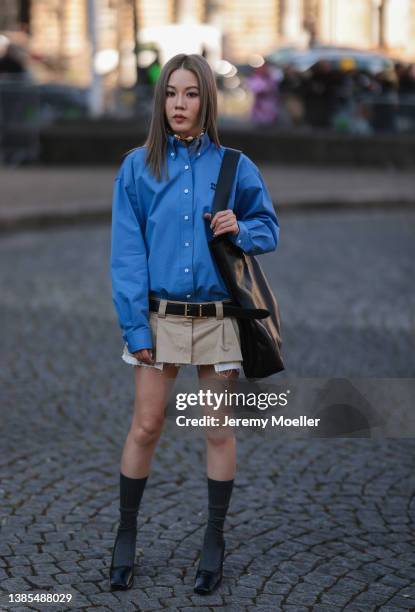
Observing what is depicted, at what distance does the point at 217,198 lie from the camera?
385 centimetres

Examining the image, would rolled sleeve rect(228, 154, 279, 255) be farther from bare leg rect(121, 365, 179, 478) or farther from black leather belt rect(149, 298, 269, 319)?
bare leg rect(121, 365, 179, 478)

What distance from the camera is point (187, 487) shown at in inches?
201

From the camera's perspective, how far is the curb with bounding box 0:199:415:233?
13.5 meters

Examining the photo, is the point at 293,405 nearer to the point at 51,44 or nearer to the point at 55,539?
the point at 55,539

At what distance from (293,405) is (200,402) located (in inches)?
11.1

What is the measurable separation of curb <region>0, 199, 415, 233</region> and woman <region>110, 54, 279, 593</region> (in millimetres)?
9448

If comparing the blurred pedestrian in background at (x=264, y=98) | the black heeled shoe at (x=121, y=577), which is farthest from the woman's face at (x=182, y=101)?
the blurred pedestrian in background at (x=264, y=98)

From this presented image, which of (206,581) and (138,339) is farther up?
(138,339)

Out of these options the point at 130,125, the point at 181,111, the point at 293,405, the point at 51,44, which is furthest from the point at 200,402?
the point at 51,44

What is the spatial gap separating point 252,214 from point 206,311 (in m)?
0.34

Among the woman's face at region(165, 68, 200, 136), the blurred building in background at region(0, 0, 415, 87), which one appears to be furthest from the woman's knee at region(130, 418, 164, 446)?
the blurred building in background at region(0, 0, 415, 87)

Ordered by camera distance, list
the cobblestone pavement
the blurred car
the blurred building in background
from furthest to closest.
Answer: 1. the blurred building in background
2. the blurred car
3. the cobblestone pavement

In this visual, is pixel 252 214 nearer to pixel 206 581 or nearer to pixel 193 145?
pixel 193 145

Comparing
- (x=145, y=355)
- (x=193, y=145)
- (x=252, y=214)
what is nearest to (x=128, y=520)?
(x=145, y=355)
